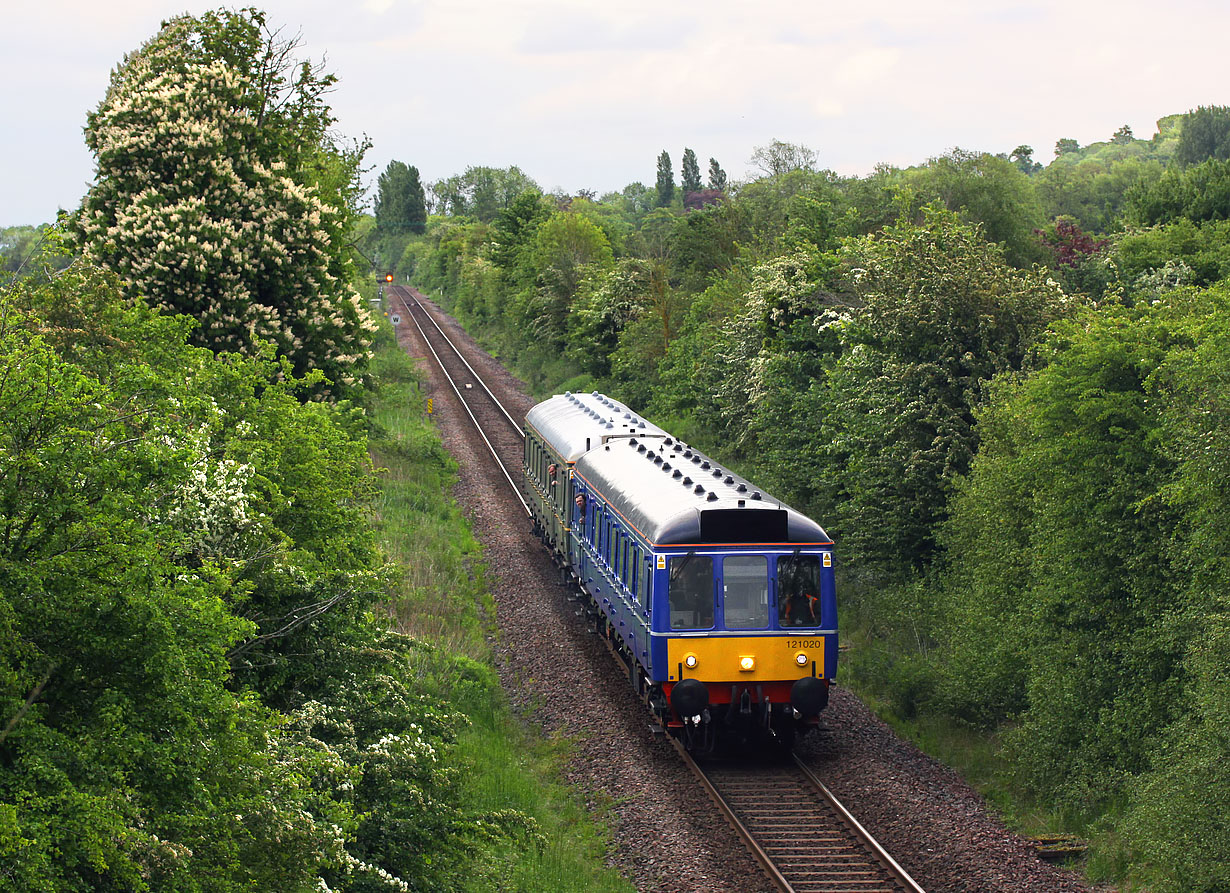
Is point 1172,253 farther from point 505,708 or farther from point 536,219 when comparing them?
point 536,219

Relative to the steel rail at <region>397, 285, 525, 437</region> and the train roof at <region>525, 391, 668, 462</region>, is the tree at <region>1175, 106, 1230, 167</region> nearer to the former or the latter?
the steel rail at <region>397, 285, 525, 437</region>

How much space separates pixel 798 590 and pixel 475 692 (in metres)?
5.69

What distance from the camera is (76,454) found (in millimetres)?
7566

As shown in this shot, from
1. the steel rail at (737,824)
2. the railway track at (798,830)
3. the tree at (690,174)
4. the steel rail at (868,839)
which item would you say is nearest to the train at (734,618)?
the steel rail at (737,824)

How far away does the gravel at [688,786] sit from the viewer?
13000 millimetres

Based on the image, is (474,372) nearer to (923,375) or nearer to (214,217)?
(214,217)

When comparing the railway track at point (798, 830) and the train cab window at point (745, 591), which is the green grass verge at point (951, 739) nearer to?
the railway track at point (798, 830)

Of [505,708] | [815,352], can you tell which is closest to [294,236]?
[505,708]

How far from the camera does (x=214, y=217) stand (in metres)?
24.0

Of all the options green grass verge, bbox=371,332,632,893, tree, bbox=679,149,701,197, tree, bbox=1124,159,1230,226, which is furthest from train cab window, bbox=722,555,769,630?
tree, bbox=679,149,701,197

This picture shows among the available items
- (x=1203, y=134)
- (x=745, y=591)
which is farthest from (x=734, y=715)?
(x=1203, y=134)

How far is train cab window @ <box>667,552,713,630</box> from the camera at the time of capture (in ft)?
52.2

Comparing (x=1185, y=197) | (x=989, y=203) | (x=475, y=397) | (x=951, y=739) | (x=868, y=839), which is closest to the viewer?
(x=868, y=839)

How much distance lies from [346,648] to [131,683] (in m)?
5.10
